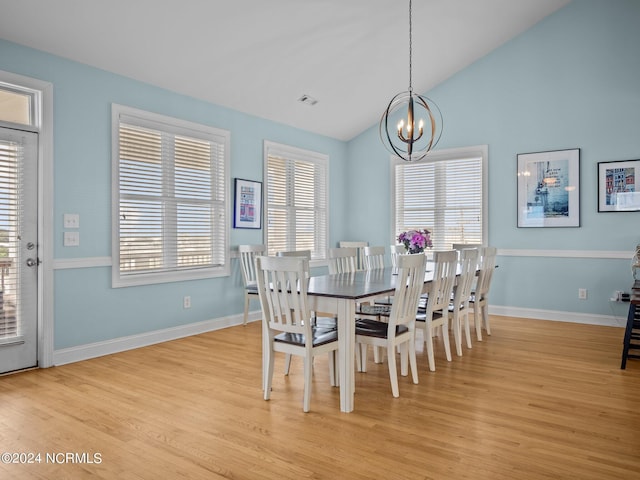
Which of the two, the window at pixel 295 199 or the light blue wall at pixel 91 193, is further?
the window at pixel 295 199

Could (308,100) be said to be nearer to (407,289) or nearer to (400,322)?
(407,289)

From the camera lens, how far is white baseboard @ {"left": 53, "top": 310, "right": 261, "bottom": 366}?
4.09 m

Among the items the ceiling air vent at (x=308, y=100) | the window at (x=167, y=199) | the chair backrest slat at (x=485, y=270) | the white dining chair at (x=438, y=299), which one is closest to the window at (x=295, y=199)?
the ceiling air vent at (x=308, y=100)

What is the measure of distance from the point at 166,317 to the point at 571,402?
376cm

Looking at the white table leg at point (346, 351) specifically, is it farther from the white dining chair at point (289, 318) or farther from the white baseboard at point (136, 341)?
the white baseboard at point (136, 341)

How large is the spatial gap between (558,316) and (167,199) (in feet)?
16.1

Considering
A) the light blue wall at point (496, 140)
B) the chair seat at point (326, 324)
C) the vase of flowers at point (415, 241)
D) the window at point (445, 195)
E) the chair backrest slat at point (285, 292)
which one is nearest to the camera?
the chair backrest slat at point (285, 292)

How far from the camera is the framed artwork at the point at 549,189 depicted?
228 inches

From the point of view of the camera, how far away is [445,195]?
678 centimetres

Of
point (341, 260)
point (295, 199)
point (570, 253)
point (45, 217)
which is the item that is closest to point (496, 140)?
point (570, 253)

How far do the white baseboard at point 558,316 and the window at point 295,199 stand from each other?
2.67 m

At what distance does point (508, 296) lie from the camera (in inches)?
247

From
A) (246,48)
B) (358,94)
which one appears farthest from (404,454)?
(358,94)

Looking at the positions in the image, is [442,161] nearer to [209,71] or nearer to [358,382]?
[209,71]
